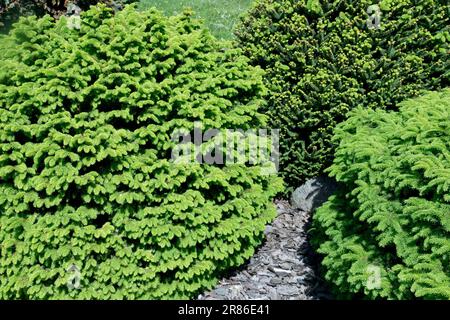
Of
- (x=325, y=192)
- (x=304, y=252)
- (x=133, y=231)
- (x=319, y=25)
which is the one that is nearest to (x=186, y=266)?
(x=133, y=231)

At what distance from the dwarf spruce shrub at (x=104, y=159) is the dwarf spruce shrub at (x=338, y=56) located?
114 cm

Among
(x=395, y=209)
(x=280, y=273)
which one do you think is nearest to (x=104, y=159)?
(x=280, y=273)

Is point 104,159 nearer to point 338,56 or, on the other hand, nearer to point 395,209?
point 395,209

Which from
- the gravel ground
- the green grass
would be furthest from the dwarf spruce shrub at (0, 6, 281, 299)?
the green grass

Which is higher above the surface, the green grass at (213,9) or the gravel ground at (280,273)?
the green grass at (213,9)

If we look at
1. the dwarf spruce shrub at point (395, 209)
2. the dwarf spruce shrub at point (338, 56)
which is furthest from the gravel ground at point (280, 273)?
the dwarf spruce shrub at point (338, 56)

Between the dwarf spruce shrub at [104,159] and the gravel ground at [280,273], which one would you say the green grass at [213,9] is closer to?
the gravel ground at [280,273]

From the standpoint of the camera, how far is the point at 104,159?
368 cm

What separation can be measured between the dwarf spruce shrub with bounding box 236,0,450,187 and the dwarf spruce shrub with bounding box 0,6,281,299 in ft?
3.74

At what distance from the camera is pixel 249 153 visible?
14.0ft

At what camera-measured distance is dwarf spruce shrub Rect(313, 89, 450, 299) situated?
10.2 feet

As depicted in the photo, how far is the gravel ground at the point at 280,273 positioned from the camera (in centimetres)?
442

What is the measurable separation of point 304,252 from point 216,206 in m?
1.37
